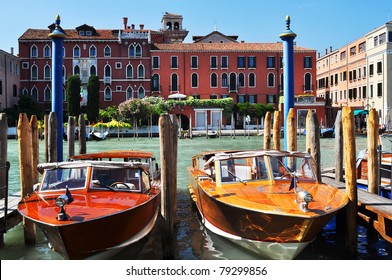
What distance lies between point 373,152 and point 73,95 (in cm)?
3012

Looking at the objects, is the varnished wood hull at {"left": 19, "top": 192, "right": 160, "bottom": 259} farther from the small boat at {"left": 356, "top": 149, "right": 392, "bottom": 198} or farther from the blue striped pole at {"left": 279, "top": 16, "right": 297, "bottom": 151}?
the blue striped pole at {"left": 279, "top": 16, "right": 297, "bottom": 151}


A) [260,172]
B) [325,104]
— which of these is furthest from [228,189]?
[325,104]

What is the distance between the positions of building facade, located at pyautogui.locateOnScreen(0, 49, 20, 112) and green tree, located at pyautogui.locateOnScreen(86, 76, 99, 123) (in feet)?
19.4

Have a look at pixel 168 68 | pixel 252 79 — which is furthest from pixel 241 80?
pixel 168 68

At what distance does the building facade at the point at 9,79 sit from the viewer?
1357 inches

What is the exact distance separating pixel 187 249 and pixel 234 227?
91cm

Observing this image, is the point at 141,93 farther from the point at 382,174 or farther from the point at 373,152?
the point at 373,152

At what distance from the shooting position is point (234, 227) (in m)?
6.32

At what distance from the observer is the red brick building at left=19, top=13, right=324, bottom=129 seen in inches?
1485

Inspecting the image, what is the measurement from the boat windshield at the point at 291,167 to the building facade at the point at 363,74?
19030 mm

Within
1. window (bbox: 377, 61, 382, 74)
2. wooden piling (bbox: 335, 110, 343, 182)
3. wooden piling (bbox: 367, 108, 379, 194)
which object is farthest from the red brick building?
wooden piling (bbox: 367, 108, 379, 194)

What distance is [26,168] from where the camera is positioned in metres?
6.90

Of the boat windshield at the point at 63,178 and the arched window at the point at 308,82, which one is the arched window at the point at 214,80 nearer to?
the arched window at the point at 308,82

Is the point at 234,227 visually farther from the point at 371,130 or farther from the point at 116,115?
the point at 116,115
